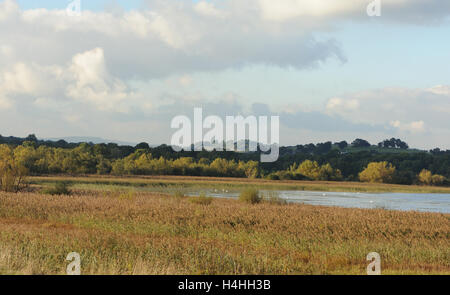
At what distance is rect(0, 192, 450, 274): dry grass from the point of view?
15.3 m

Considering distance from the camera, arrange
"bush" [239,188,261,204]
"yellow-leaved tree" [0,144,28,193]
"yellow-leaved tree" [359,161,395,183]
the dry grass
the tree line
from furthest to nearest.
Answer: "yellow-leaved tree" [359,161,395,183] → the tree line → "yellow-leaved tree" [0,144,28,193] → "bush" [239,188,261,204] → the dry grass

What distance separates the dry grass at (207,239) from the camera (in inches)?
603

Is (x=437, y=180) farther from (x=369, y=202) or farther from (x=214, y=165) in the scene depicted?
(x=369, y=202)

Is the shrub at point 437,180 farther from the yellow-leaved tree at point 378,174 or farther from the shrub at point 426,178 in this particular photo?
the yellow-leaved tree at point 378,174

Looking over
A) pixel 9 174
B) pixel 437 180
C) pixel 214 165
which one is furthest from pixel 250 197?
pixel 437 180

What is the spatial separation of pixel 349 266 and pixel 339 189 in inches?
2349

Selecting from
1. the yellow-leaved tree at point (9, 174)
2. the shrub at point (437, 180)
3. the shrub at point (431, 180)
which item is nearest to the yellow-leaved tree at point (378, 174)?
the shrub at point (431, 180)

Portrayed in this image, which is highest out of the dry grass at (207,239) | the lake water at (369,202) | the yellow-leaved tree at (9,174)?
the yellow-leaved tree at (9,174)

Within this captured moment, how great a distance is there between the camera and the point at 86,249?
16953 mm

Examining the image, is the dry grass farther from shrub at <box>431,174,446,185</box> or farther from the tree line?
shrub at <box>431,174,446,185</box>

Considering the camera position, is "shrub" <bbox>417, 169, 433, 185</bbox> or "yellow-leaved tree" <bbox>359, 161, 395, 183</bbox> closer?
"shrub" <bbox>417, 169, 433, 185</bbox>

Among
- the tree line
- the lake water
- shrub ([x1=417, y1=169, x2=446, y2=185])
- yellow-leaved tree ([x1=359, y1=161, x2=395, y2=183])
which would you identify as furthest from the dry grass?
yellow-leaved tree ([x1=359, y1=161, x2=395, y2=183])

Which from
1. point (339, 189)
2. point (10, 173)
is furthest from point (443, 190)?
point (10, 173)
